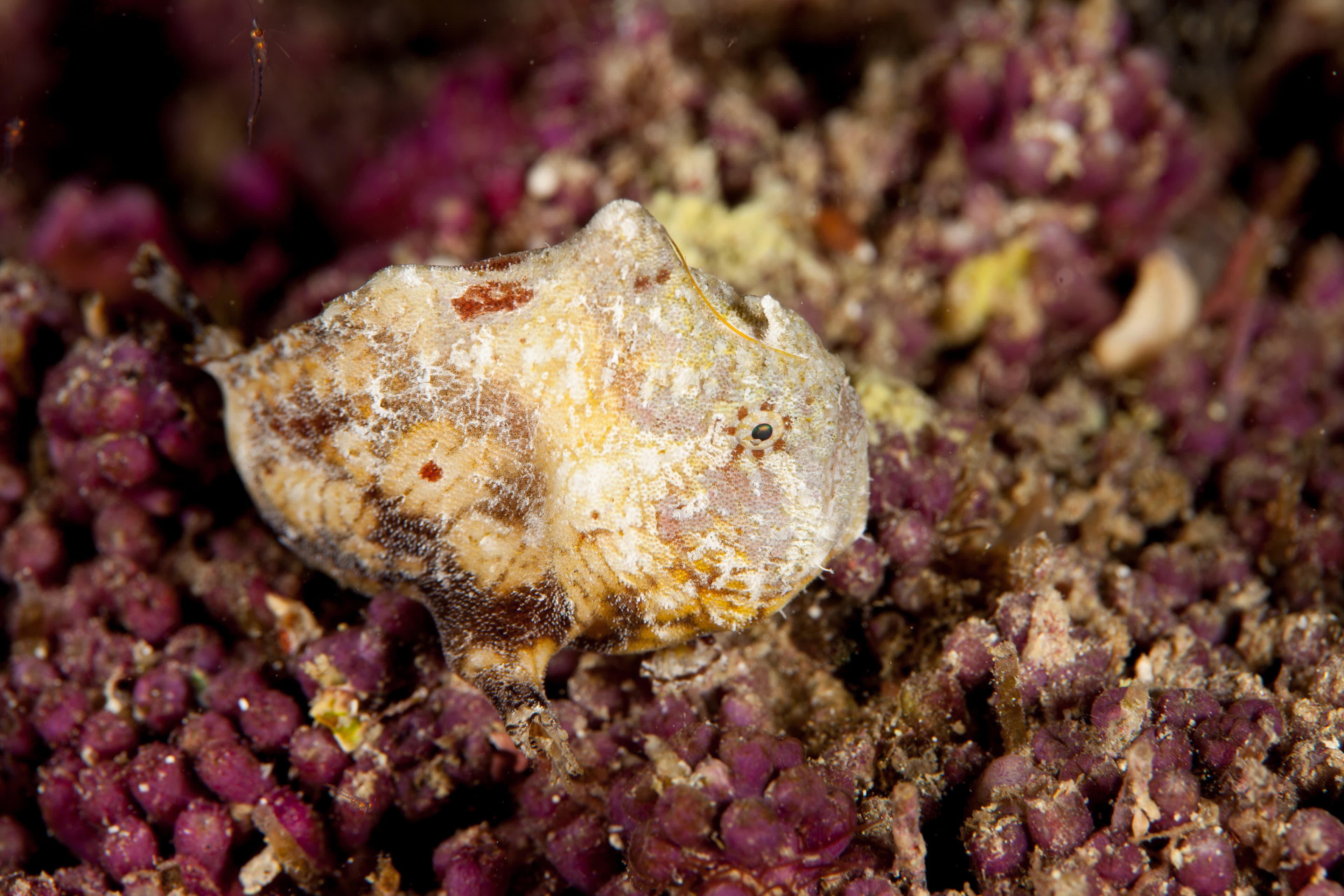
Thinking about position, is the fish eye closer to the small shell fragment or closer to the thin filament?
the thin filament

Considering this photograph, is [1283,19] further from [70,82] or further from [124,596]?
[70,82]

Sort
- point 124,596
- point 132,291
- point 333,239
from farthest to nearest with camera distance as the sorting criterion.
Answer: point 333,239 → point 132,291 → point 124,596

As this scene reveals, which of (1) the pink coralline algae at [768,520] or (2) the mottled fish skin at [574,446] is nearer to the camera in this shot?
(1) the pink coralline algae at [768,520]

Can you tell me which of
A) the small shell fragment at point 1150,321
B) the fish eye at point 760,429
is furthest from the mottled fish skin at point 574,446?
the small shell fragment at point 1150,321

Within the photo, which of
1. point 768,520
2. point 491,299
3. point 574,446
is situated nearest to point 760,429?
point 768,520

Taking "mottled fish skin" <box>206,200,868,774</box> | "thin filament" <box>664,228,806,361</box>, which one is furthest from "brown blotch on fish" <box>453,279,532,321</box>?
"thin filament" <box>664,228,806,361</box>

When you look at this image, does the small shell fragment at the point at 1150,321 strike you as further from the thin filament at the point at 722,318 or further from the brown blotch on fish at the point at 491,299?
the brown blotch on fish at the point at 491,299

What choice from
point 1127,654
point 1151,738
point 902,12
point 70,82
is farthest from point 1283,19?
point 70,82

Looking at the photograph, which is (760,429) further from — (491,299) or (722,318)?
(491,299)
